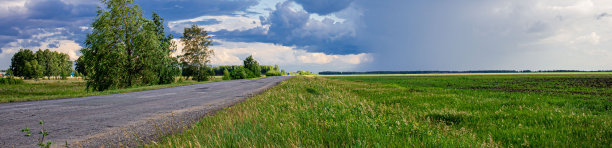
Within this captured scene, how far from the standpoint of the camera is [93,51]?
27.2m

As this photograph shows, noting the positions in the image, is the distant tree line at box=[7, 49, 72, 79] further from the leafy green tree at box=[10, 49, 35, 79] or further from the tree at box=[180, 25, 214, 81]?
the tree at box=[180, 25, 214, 81]

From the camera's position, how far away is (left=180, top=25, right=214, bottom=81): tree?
55844 millimetres

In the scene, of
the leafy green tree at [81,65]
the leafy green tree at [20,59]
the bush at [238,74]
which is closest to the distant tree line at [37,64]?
the leafy green tree at [20,59]

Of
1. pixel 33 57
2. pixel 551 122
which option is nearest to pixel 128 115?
pixel 551 122

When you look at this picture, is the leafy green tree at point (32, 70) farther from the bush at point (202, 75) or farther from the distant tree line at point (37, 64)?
the bush at point (202, 75)

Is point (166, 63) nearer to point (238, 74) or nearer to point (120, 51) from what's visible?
point (120, 51)

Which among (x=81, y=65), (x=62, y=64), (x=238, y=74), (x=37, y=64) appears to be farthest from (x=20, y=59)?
(x=238, y=74)

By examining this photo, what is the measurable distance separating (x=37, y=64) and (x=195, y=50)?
7520cm

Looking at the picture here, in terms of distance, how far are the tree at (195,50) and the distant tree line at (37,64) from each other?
68.8 meters

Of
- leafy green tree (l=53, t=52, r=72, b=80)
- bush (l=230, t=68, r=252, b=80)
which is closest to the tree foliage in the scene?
bush (l=230, t=68, r=252, b=80)

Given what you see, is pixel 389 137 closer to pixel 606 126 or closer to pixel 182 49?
pixel 606 126

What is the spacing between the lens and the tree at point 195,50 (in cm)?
5584

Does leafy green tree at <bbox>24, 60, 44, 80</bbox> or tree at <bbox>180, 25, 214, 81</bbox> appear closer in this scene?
tree at <bbox>180, 25, 214, 81</bbox>

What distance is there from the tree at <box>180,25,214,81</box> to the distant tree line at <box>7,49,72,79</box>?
226 ft
